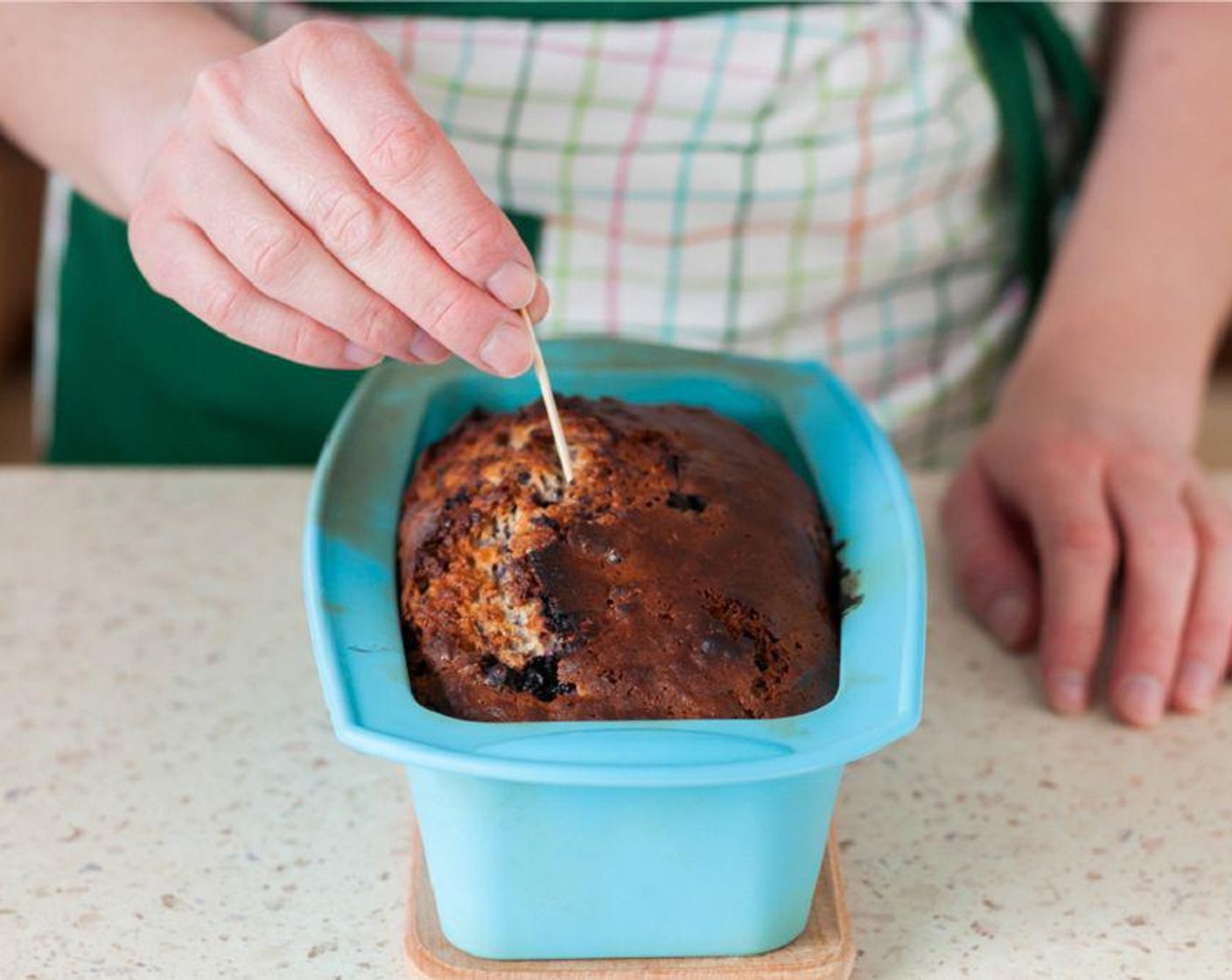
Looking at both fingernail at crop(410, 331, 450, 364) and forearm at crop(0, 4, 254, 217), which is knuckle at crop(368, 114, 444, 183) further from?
forearm at crop(0, 4, 254, 217)

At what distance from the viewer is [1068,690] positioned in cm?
86

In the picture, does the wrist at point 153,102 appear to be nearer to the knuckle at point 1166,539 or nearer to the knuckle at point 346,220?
the knuckle at point 346,220

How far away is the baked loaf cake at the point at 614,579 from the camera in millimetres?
638

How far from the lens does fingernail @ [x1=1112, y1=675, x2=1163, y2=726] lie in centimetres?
85

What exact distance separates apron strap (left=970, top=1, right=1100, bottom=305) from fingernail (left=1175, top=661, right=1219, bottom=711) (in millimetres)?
467

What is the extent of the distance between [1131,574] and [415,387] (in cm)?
44

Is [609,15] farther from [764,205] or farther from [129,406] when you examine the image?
[129,406]

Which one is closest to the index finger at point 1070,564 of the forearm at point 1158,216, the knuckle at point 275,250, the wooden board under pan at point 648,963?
the forearm at point 1158,216

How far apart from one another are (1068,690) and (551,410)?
36 centimetres

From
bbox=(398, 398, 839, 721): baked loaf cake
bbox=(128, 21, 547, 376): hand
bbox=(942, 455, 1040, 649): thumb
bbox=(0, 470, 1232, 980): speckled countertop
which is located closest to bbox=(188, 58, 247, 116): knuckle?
bbox=(128, 21, 547, 376): hand

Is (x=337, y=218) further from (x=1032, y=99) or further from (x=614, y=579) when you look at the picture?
(x=1032, y=99)

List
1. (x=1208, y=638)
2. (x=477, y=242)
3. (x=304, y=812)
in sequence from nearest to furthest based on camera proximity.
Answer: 1. (x=477, y=242)
2. (x=304, y=812)
3. (x=1208, y=638)

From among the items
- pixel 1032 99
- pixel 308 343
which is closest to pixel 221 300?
pixel 308 343

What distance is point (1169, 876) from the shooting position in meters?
0.74
